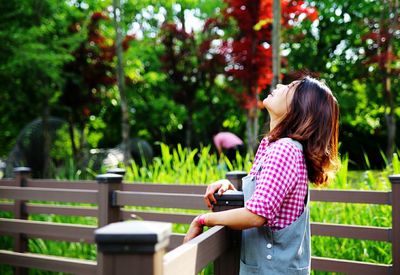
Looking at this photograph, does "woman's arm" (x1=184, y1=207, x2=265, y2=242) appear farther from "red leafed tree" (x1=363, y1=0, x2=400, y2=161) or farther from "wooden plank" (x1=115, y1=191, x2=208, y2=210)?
"red leafed tree" (x1=363, y1=0, x2=400, y2=161)

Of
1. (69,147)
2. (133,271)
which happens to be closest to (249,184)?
(133,271)

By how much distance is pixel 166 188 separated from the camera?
4.27 m

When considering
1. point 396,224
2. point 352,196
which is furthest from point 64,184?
point 396,224

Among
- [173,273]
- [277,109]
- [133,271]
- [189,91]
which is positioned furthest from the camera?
[189,91]

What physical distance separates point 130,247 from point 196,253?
0.45 metres

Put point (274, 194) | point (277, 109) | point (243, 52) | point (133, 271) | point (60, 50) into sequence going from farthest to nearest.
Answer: point (243, 52), point (60, 50), point (277, 109), point (274, 194), point (133, 271)

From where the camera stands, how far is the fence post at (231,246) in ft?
5.50

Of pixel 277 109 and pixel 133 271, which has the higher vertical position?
pixel 277 109

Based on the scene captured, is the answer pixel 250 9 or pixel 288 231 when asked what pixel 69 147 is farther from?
pixel 288 231

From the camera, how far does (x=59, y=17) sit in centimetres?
1023

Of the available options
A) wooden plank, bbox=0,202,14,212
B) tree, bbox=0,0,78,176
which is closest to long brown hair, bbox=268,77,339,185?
wooden plank, bbox=0,202,14,212

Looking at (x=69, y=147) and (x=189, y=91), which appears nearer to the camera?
(x=69, y=147)

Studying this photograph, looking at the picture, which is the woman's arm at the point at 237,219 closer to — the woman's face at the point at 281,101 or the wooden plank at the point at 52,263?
the woman's face at the point at 281,101

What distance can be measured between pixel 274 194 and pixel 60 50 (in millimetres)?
8729
